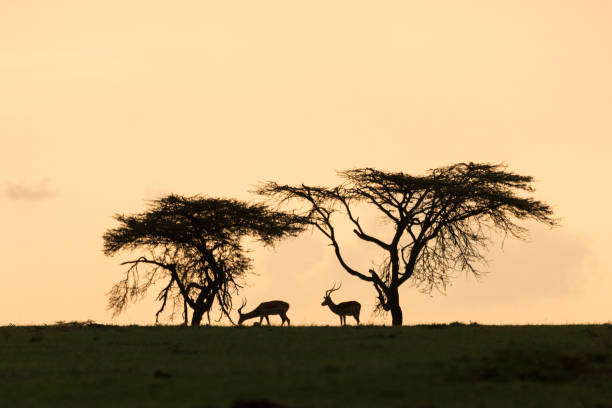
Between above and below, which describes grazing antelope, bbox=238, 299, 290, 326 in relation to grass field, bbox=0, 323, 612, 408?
above

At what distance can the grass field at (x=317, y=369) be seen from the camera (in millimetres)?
18344

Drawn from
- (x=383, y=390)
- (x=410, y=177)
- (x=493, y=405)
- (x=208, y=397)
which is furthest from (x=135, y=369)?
(x=410, y=177)

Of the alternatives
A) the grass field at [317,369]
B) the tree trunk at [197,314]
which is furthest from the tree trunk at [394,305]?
the grass field at [317,369]

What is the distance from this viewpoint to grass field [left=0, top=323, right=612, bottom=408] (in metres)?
18.3

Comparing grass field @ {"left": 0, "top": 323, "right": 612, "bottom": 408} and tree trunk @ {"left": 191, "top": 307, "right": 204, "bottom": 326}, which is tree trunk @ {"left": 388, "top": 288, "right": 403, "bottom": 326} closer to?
tree trunk @ {"left": 191, "top": 307, "right": 204, "bottom": 326}

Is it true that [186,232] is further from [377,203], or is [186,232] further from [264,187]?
[377,203]

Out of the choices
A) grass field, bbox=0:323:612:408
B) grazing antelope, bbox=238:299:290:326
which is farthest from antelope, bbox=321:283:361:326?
grass field, bbox=0:323:612:408

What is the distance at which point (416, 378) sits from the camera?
19922mm

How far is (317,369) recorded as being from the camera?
21016 mm

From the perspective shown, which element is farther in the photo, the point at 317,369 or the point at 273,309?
the point at 273,309

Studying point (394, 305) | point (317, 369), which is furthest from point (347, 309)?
point (317, 369)

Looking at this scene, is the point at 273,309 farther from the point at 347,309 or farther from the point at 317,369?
the point at 317,369

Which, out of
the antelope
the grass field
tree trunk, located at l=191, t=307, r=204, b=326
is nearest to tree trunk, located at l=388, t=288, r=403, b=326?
the antelope

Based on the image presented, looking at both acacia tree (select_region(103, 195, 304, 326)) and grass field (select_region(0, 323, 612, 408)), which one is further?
acacia tree (select_region(103, 195, 304, 326))
